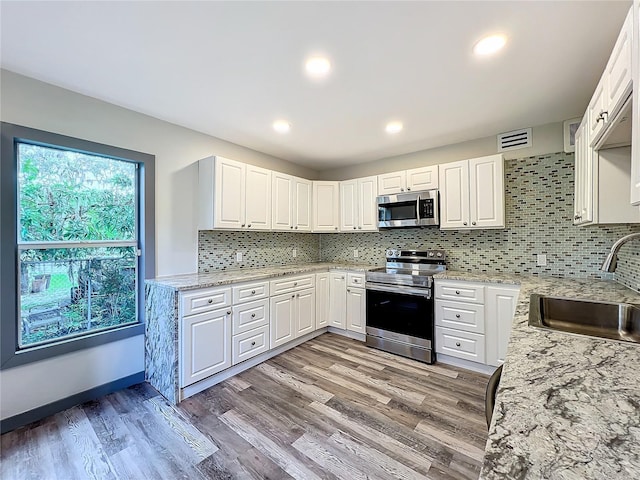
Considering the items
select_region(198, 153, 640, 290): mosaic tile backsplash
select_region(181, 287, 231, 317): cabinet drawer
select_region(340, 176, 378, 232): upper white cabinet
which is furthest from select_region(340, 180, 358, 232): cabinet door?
select_region(181, 287, 231, 317): cabinet drawer

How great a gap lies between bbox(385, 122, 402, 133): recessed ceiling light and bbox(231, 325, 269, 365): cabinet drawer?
2.45 metres

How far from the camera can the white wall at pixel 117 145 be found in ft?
6.45

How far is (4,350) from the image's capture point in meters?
1.90

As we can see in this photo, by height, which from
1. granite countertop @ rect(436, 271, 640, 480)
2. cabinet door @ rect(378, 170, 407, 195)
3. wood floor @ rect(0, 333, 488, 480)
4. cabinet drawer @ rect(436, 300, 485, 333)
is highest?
cabinet door @ rect(378, 170, 407, 195)

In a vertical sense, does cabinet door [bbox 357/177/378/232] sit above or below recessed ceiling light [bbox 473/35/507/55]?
below

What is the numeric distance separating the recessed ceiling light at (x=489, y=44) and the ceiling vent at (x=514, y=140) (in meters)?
1.59

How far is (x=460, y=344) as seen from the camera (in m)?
2.79

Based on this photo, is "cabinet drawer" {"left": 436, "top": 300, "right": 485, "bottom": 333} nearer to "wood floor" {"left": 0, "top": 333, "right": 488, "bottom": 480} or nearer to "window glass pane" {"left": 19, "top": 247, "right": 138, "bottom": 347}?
"wood floor" {"left": 0, "top": 333, "right": 488, "bottom": 480}

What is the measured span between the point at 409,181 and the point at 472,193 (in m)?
0.71

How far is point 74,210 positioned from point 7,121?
0.70m

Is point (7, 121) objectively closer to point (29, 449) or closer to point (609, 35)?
point (29, 449)

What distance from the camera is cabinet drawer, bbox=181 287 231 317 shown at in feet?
7.47

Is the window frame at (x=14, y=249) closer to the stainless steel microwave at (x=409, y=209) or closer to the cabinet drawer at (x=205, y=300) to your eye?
the cabinet drawer at (x=205, y=300)

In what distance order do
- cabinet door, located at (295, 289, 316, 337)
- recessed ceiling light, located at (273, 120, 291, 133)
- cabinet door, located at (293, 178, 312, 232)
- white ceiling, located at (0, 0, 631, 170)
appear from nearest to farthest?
white ceiling, located at (0, 0, 631, 170), recessed ceiling light, located at (273, 120, 291, 133), cabinet door, located at (295, 289, 316, 337), cabinet door, located at (293, 178, 312, 232)
